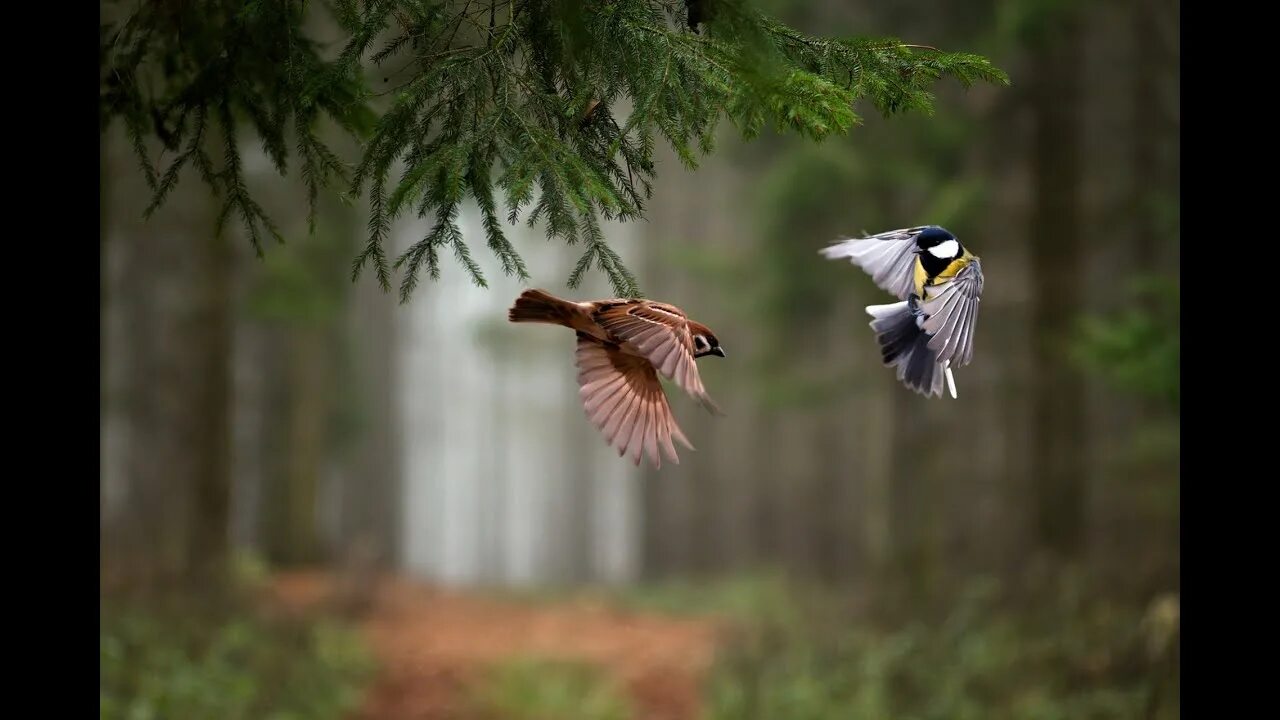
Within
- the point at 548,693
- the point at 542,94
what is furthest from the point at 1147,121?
the point at 542,94

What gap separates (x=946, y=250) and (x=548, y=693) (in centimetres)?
782

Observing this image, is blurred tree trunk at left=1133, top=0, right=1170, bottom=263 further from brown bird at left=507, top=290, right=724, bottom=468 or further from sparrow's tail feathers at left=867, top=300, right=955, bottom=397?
brown bird at left=507, top=290, right=724, bottom=468

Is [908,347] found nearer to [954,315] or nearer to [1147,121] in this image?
[954,315]

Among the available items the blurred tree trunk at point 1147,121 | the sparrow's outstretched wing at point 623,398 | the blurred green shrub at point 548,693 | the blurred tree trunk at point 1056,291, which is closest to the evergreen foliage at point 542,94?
the sparrow's outstretched wing at point 623,398

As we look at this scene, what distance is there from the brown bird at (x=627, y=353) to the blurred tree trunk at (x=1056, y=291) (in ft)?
25.4

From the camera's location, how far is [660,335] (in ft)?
7.50

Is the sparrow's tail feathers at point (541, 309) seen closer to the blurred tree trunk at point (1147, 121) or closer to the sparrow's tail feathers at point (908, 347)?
the sparrow's tail feathers at point (908, 347)

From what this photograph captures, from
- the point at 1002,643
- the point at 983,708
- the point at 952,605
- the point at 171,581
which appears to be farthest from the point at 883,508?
the point at 171,581

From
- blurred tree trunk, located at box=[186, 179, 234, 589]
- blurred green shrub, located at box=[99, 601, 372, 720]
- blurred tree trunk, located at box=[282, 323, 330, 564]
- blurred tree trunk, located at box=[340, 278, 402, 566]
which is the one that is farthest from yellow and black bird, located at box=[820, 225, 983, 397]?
blurred tree trunk, located at box=[340, 278, 402, 566]

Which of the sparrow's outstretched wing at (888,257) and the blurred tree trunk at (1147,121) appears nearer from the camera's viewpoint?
the sparrow's outstretched wing at (888,257)

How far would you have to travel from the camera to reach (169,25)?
133 inches

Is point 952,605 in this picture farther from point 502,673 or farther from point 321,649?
point 321,649

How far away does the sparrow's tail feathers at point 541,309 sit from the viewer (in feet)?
8.02

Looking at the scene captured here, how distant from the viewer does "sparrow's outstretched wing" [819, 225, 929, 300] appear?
2.78m
